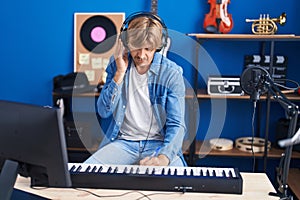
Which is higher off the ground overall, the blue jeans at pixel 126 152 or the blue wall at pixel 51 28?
the blue wall at pixel 51 28

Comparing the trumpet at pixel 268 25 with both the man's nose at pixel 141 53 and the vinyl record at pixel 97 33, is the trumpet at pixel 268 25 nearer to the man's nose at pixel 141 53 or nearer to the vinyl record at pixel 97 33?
the vinyl record at pixel 97 33

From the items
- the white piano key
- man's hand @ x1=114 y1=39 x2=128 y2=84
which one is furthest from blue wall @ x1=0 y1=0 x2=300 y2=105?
the white piano key

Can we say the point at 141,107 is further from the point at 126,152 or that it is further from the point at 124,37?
the point at 124,37

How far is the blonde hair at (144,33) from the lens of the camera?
5.87ft

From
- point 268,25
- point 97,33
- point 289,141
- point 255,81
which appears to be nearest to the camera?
point 289,141

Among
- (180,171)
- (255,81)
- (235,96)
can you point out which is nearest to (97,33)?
(235,96)

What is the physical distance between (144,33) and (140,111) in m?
0.45

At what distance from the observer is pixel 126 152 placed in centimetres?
202

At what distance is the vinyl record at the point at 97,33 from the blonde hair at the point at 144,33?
128 cm

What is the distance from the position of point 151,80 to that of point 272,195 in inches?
35.2

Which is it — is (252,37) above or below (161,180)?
above

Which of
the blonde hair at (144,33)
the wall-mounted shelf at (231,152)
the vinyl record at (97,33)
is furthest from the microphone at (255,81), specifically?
the vinyl record at (97,33)

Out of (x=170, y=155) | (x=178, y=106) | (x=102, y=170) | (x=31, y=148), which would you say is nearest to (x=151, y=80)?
(x=178, y=106)

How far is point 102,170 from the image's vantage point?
1554mm
